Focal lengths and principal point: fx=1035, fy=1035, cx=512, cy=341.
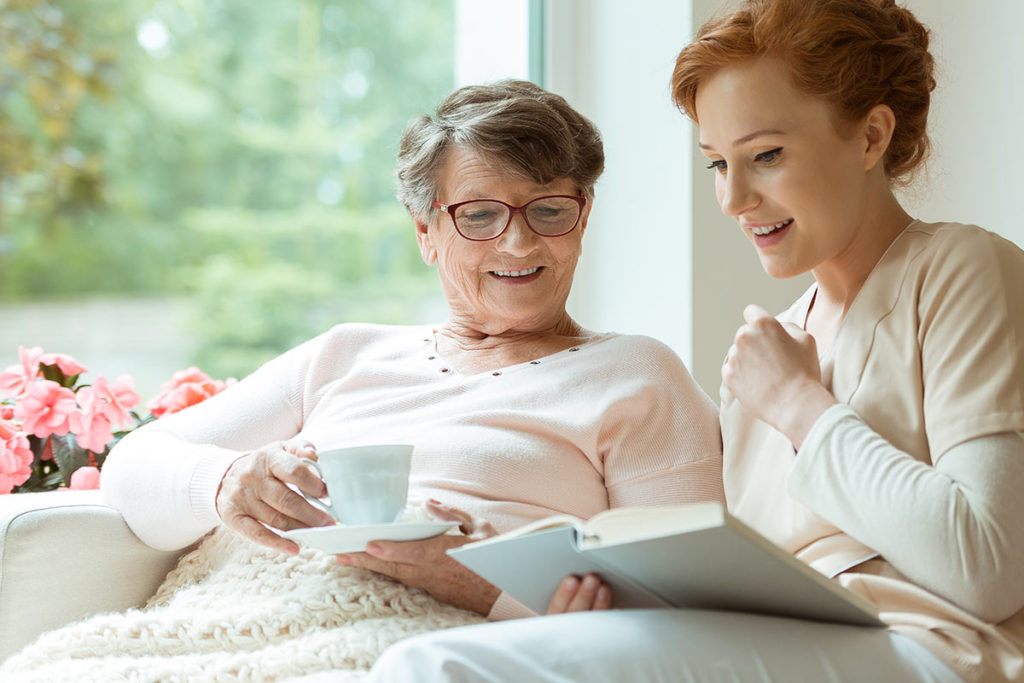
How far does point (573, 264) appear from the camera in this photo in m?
1.72

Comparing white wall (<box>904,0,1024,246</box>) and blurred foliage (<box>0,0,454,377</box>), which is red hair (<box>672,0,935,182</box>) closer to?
white wall (<box>904,0,1024,246</box>)

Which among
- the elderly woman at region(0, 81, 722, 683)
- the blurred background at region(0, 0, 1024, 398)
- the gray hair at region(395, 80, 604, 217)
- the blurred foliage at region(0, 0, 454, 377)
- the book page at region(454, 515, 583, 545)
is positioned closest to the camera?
the book page at region(454, 515, 583, 545)

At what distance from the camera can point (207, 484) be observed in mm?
1513

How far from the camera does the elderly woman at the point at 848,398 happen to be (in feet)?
3.17

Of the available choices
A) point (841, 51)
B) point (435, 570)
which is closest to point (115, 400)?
point (435, 570)

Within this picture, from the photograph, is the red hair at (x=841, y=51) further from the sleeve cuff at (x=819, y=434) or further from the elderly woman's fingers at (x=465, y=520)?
the elderly woman's fingers at (x=465, y=520)

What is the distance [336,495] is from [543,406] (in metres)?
0.43

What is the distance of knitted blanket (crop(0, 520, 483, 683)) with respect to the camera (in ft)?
4.09

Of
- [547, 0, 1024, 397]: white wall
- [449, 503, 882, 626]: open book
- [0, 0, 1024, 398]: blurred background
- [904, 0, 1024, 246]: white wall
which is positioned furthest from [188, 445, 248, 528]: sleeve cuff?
[0, 0, 1024, 398]: blurred background

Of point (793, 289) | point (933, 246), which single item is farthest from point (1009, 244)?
point (793, 289)

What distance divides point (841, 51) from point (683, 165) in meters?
0.89

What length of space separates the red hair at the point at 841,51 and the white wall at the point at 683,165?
19.1 inches

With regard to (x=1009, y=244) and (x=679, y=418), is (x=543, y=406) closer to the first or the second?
(x=679, y=418)

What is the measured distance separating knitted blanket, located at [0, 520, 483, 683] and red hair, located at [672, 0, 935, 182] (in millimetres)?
797
